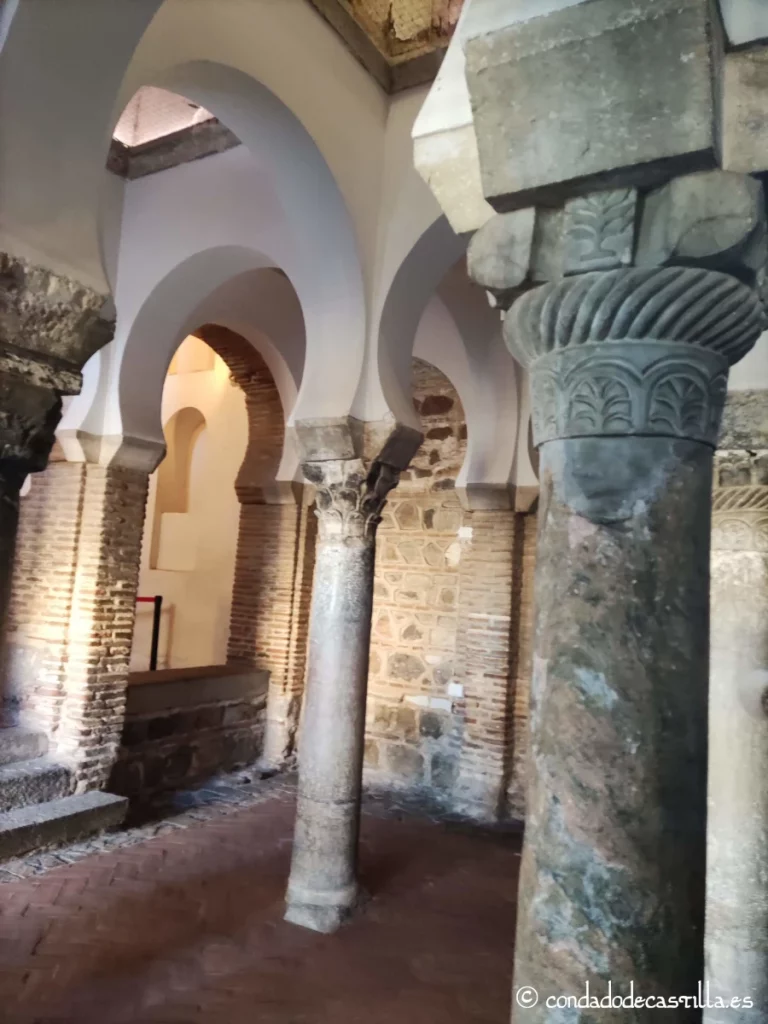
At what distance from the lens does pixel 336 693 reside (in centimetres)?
456

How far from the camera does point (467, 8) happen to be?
1.75 meters

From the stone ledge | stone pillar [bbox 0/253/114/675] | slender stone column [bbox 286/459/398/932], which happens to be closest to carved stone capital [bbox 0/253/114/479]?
stone pillar [bbox 0/253/114/675]

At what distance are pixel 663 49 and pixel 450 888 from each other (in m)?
5.21

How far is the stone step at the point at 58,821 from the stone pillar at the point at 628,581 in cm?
457

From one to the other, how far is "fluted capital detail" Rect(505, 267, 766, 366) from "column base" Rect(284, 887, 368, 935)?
395 cm

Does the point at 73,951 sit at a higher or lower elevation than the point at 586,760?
lower

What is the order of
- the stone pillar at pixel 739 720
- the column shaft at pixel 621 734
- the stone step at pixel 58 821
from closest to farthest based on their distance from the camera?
the column shaft at pixel 621 734 → the stone pillar at pixel 739 720 → the stone step at pixel 58 821

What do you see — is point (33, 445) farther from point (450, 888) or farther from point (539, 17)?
point (450, 888)

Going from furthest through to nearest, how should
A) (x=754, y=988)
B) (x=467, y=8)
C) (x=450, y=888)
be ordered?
1. (x=450, y=888)
2. (x=754, y=988)
3. (x=467, y=8)

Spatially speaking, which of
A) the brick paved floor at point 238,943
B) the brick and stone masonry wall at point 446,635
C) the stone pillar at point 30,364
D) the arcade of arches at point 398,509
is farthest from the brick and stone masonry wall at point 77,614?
the stone pillar at point 30,364

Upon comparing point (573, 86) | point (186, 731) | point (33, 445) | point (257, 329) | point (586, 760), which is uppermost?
point (257, 329)

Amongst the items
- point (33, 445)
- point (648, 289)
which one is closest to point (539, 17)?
point (648, 289)

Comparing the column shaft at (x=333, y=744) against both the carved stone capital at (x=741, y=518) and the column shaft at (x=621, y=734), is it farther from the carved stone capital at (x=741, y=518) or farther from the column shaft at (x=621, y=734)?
the column shaft at (x=621, y=734)

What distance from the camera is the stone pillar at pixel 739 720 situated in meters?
2.99
